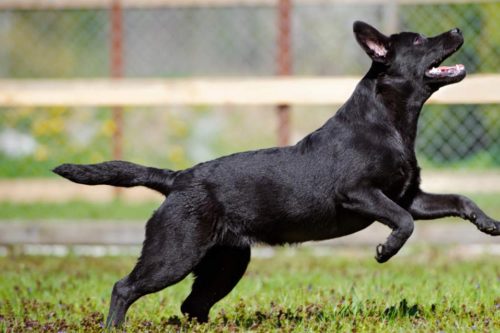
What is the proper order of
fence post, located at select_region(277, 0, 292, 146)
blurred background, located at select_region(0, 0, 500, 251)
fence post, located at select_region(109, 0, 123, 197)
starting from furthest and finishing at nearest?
fence post, located at select_region(109, 0, 123, 197) < blurred background, located at select_region(0, 0, 500, 251) < fence post, located at select_region(277, 0, 292, 146)

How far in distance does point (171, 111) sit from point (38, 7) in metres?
2.18

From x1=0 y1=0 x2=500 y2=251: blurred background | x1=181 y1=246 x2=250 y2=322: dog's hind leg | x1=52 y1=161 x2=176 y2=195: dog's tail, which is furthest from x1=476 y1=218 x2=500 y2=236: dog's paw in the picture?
x1=0 y1=0 x2=500 y2=251: blurred background

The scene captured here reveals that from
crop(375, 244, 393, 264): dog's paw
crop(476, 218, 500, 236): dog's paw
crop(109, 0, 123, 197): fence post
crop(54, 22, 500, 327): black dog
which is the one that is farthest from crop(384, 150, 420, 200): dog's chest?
crop(109, 0, 123, 197): fence post

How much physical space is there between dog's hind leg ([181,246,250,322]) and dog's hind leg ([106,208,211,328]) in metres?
0.31

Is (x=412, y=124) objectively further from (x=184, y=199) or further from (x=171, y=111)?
(x=171, y=111)

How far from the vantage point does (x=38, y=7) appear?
10.3m

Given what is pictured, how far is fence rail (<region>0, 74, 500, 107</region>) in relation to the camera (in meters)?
7.42

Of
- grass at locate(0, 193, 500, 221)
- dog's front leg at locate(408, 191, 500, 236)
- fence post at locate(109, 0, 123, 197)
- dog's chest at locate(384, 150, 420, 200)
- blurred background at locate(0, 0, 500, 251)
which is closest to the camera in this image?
dog's chest at locate(384, 150, 420, 200)

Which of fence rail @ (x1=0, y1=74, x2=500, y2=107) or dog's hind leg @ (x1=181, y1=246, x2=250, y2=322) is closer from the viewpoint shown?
dog's hind leg @ (x1=181, y1=246, x2=250, y2=322)

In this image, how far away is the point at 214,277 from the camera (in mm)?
4996

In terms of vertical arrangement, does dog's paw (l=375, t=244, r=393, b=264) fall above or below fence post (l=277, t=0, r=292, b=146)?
below

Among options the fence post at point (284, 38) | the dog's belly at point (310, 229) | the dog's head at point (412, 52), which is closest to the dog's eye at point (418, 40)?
the dog's head at point (412, 52)

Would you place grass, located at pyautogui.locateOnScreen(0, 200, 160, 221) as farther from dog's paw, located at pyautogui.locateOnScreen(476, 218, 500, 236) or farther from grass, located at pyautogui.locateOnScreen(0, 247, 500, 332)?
dog's paw, located at pyautogui.locateOnScreen(476, 218, 500, 236)

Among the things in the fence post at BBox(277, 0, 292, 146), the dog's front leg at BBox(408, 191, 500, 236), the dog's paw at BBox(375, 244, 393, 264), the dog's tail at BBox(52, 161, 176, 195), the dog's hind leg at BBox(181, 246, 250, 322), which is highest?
the fence post at BBox(277, 0, 292, 146)
